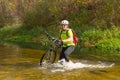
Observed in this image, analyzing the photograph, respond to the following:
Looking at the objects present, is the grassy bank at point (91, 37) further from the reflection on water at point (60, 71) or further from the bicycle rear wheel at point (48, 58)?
the bicycle rear wheel at point (48, 58)

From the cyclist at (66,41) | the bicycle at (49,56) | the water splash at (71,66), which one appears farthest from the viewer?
the bicycle at (49,56)

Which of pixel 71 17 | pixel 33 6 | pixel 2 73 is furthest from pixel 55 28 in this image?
pixel 2 73

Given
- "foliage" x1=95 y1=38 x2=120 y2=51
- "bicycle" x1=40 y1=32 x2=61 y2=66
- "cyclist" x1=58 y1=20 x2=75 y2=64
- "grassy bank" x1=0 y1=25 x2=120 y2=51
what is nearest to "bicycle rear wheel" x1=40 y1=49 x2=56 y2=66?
"bicycle" x1=40 y1=32 x2=61 y2=66

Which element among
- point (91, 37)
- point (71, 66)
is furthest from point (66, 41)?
point (91, 37)

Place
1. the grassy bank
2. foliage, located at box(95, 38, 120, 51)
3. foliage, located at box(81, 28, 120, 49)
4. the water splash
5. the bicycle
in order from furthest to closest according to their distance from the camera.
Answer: the grassy bank
foliage, located at box(81, 28, 120, 49)
foliage, located at box(95, 38, 120, 51)
the bicycle
the water splash

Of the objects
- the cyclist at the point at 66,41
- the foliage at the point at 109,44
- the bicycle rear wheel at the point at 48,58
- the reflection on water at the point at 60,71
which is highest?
the cyclist at the point at 66,41

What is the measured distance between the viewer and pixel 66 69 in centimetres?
1395

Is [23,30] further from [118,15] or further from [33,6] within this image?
[118,15]

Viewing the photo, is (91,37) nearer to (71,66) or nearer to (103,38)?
(103,38)

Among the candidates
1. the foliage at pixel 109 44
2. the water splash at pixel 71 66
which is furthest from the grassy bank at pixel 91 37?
the water splash at pixel 71 66

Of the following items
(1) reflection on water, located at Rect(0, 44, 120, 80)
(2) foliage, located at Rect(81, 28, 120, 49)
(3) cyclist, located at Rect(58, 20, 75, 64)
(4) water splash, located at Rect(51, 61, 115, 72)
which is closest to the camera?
(1) reflection on water, located at Rect(0, 44, 120, 80)

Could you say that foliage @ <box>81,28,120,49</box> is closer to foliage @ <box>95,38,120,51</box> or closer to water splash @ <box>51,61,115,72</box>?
foliage @ <box>95,38,120,51</box>

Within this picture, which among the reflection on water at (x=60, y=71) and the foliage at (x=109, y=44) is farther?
the foliage at (x=109, y=44)

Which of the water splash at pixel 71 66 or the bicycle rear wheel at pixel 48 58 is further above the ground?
the bicycle rear wheel at pixel 48 58
